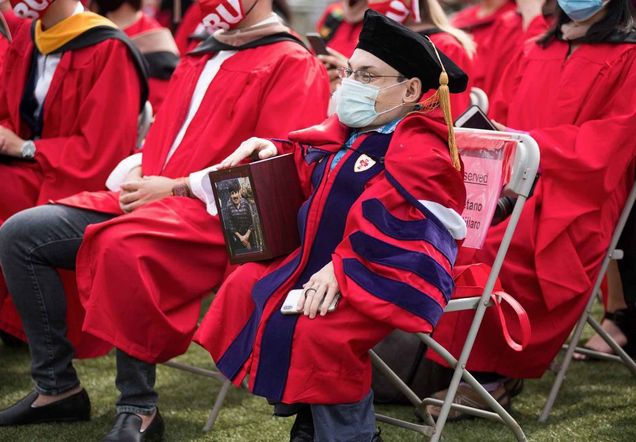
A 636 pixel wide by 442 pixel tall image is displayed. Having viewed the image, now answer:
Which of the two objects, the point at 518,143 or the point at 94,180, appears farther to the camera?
the point at 94,180

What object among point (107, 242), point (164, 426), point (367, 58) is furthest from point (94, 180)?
point (367, 58)

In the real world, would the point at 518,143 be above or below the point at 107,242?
above

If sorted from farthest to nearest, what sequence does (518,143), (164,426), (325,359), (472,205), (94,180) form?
(94,180) < (164,426) < (472,205) < (518,143) < (325,359)

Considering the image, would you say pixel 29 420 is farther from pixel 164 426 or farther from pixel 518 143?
pixel 518 143

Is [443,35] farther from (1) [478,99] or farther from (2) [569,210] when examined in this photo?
(2) [569,210]

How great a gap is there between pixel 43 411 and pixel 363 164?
5.40ft

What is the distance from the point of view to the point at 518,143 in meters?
3.30

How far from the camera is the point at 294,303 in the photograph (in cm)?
308

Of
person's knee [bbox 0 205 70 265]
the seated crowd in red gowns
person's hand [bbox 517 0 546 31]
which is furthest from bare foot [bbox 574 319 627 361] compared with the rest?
person's knee [bbox 0 205 70 265]

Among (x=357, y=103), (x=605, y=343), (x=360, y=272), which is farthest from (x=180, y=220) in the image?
(x=605, y=343)

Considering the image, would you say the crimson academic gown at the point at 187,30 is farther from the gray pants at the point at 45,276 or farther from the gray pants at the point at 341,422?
the gray pants at the point at 341,422

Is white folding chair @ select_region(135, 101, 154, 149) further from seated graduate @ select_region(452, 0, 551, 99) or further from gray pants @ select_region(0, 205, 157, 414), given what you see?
seated graduate @ select_region(452, 0, 551, 99)

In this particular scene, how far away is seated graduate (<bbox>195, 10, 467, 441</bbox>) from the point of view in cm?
300

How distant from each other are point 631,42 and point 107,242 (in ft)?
7.11
